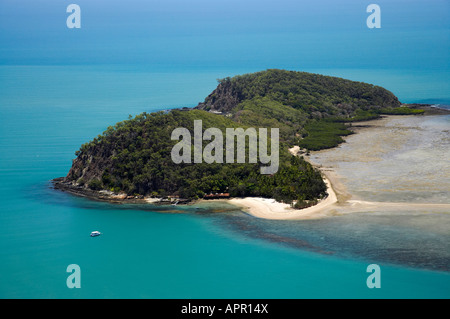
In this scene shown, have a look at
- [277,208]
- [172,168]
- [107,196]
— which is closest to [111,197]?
[107,196]

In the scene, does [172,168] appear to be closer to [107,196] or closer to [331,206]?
[107,196]

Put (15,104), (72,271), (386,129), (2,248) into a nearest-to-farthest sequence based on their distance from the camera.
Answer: (72,271)
(2,248)
(386,129)
(15,104)

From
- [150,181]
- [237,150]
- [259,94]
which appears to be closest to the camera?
[150,181]

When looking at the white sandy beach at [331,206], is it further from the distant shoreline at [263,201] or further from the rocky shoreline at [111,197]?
the rocky shoreline at [111,197]

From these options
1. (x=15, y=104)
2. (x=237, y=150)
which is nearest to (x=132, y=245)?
(x=237, y=150)

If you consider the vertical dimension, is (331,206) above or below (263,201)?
below

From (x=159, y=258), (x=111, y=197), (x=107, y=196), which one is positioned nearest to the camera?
(x=159, y=258)

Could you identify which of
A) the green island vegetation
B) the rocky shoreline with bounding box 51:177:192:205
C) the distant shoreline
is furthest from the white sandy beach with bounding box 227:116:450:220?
the rocky shoreline with bounding box 51:177:192:205

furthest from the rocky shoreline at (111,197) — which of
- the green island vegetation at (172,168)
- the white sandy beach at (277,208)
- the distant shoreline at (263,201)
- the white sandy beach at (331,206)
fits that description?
the white sandy beach at (331,206)

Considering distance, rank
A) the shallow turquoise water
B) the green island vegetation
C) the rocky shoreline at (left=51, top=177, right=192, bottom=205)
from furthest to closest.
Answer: the green island vegetation, the rocky shoreline at (left=51, top=177, right=192, bottom=205), the shallow turquoise water

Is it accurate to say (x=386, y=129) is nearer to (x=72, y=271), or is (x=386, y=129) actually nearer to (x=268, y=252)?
(x=268, y=252)

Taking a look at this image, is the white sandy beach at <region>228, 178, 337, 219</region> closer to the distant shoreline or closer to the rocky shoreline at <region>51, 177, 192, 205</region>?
the distant shoreline
